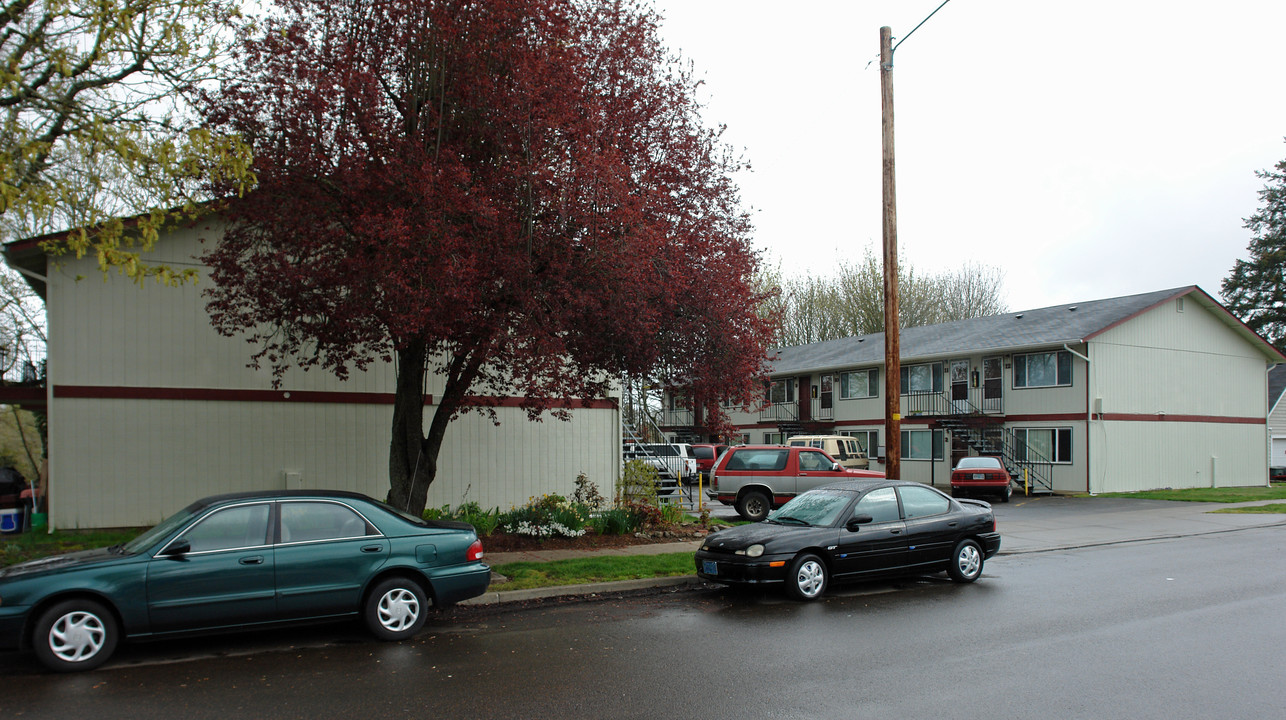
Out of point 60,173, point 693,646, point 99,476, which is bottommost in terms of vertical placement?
point 693,646

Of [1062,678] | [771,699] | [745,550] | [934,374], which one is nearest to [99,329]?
[745,550]

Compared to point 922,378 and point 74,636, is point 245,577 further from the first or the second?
point 922,378

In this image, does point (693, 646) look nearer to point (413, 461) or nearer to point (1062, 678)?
point (1062, 678)

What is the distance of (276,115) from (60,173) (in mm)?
4010

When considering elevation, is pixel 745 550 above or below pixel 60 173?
below

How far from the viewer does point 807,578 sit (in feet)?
33.8

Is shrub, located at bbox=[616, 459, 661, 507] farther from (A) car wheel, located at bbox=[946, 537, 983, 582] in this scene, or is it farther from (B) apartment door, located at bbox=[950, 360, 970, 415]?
(B) apartment door, located at bbox=[950, 360, 970, 415]

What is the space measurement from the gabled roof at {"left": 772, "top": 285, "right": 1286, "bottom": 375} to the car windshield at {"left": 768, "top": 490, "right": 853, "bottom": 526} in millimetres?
20633

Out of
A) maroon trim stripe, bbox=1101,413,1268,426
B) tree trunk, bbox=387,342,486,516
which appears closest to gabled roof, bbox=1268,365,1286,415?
maroon trim stripe, bbox=1101,413,1268,426

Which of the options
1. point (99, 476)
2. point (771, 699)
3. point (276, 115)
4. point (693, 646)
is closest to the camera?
point (771, 699)

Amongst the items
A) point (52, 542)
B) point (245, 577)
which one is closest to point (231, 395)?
point (52, 542)

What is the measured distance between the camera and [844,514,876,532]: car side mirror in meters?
10.6

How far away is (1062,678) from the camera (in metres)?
6.71

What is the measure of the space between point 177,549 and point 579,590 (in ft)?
15.5
